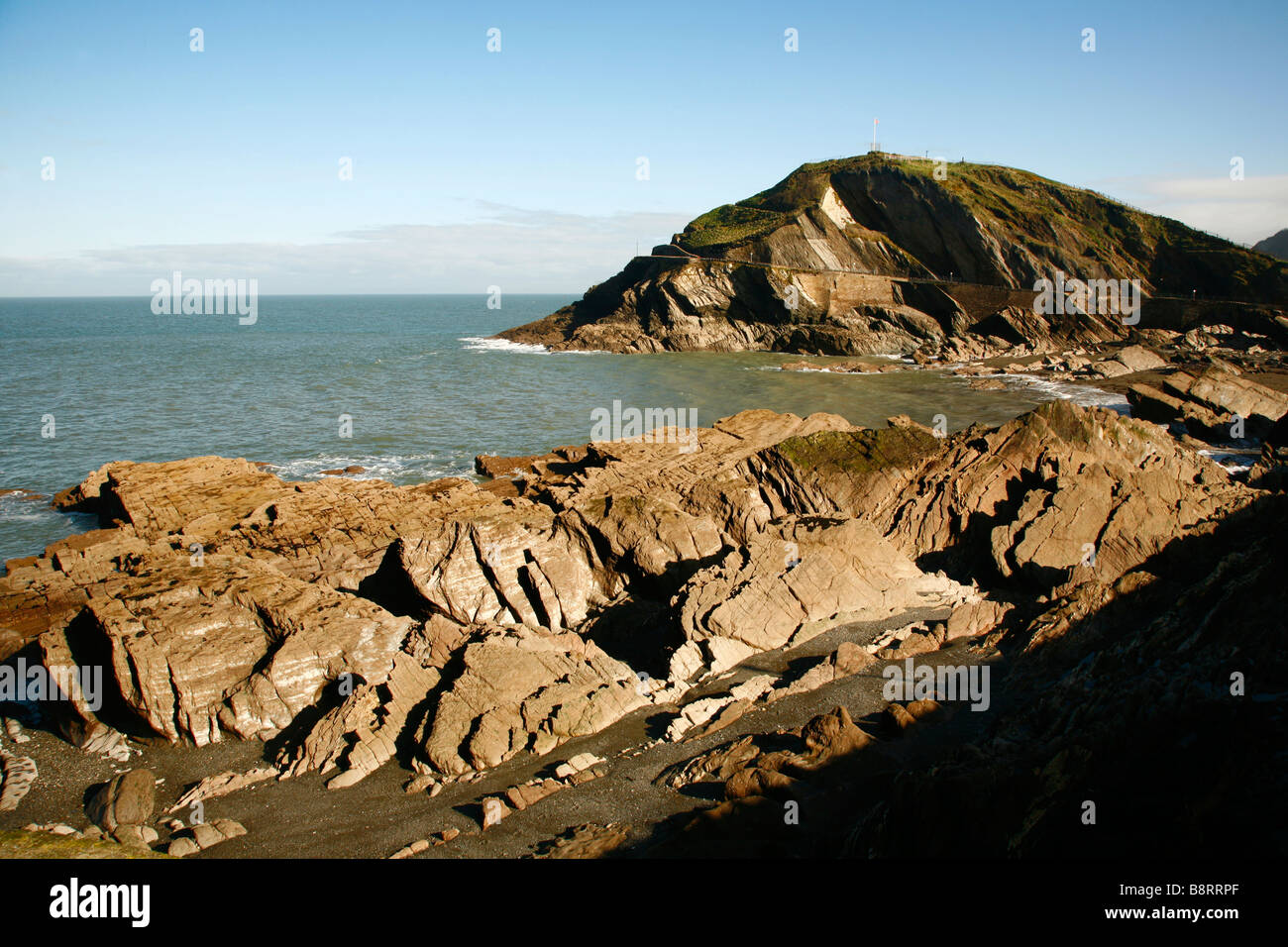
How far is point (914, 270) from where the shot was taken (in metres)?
83.6

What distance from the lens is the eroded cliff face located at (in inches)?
2958

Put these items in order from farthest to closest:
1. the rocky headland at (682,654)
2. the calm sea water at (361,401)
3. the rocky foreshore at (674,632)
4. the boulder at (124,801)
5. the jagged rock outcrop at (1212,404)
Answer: the jagged rock outcrop at (1212,404) < the calm sea water at (361,401) < the boulder at (124,801) < the rocky foreshore at (674,632) < the rocky headland at (682,654)

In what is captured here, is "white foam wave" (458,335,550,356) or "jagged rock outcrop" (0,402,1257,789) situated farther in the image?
"white foam wave" (458,335,550,356)

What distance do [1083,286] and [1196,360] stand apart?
20352mm

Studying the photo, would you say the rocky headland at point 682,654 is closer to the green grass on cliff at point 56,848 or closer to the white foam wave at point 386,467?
the green grass on cliff at point 56,848

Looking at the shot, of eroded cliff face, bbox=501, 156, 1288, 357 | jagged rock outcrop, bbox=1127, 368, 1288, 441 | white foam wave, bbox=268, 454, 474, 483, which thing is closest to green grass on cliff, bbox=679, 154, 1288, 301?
eroded cliff face, bbox=501, 156, 1288, 357

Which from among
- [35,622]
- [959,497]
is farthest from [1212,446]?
[35,622]

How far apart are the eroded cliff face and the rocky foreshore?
56.0m

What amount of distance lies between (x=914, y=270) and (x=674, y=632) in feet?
257

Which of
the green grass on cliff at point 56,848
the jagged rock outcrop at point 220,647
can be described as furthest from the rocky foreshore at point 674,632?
the green grass on cliff at point 56,848

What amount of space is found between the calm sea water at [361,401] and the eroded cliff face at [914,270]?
6817 millimetres

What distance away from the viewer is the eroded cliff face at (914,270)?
75.1 metres

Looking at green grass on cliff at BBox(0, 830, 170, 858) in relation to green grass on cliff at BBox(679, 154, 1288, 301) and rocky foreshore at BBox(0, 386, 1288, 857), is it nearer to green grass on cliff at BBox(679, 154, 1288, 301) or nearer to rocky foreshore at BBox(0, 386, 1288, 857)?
rocky foreshore at BBox(0, 386, 1288, 857)

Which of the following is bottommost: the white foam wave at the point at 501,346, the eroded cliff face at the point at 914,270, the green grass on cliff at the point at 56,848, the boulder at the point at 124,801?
the boulder at the point at 124,801
